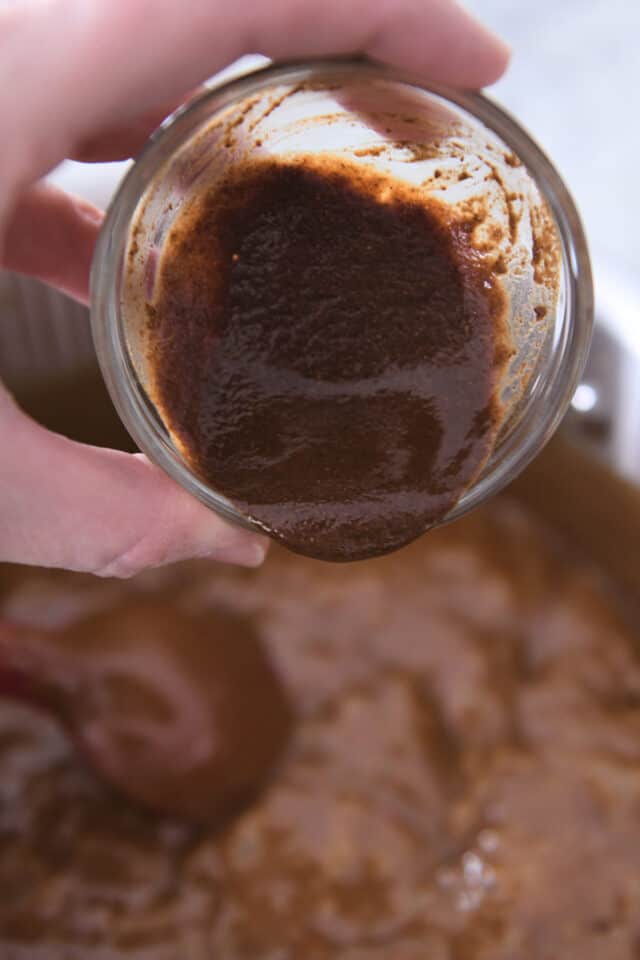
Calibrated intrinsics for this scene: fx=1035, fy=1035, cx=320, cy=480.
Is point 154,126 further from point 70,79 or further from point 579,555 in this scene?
point 579,555

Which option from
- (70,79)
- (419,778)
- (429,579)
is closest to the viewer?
(70,79)

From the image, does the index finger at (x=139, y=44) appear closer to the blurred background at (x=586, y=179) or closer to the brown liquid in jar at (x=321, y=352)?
the brown liquid in jar at (x=321, y=352)

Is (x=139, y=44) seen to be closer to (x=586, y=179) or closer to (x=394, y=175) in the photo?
(x=394, y=175)

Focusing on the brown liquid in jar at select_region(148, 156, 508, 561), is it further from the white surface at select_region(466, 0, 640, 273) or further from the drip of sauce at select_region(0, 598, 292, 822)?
the white surface at select_region(466, 0, 640, 273)

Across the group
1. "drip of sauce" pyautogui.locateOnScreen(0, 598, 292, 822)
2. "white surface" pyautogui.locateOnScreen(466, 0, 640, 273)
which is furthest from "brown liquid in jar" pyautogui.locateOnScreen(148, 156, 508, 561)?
"white surface" pyautogui.locateOnScreen(466, 0, 640, 273)

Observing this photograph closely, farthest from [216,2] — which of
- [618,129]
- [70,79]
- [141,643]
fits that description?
[618,129]

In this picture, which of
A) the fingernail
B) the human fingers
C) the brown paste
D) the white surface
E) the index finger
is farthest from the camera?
the white surface

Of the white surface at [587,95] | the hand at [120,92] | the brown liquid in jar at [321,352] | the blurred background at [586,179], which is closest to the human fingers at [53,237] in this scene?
the hand at [120,92]
